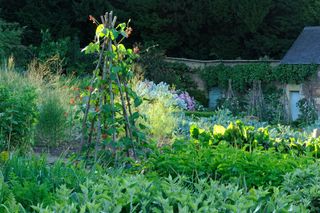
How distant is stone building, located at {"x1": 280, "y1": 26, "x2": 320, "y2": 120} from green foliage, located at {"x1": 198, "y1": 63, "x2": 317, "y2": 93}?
0.26m

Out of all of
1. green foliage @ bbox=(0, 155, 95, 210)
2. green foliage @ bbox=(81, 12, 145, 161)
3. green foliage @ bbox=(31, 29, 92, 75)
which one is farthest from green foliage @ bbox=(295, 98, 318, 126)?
green foliage @ bbox=(0, 155, 95, 210)

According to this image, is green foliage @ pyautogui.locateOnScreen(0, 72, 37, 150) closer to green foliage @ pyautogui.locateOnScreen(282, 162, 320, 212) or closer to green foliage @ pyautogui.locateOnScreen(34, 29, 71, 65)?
green foliage @ pyautogui.locateOnScreen(282, 162, 320, 212)

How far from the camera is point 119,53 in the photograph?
5.39m

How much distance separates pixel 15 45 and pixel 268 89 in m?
8.65

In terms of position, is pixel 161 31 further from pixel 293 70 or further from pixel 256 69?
pixel 293 70

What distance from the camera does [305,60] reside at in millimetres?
19094

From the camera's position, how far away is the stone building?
18578 mm

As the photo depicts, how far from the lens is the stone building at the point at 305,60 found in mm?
18578

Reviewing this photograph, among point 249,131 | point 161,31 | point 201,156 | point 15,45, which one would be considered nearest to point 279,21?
point 161,31

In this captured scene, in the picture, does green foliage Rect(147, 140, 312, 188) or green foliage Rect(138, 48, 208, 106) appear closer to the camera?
green foliage Rect(147, 140, 312, 188)

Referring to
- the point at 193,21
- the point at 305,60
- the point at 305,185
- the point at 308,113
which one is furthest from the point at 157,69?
the point at 305,185

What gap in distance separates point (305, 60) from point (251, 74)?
1934 mm

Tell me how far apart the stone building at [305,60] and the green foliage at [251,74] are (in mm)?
259

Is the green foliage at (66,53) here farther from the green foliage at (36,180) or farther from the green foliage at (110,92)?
the green foliage at (36,180)
